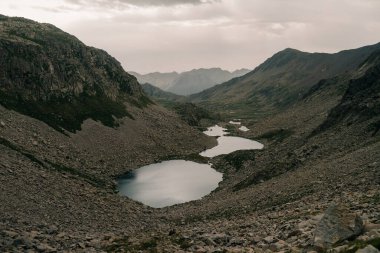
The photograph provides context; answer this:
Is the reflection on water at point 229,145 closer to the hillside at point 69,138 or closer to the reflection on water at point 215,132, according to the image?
the hillside at point 69,138

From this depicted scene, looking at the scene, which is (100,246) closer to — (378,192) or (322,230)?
(322,230)

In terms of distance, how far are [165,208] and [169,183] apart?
21.8 metres

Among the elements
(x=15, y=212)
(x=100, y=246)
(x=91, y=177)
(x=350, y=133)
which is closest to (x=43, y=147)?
(x=91, y=177)

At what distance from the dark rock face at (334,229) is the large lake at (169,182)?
5182 cm

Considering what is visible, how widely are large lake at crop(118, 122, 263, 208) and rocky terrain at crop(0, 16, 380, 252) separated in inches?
146

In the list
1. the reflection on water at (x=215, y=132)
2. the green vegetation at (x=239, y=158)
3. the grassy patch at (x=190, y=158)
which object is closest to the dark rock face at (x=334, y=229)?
the green vegetation at (x=239, y=158)

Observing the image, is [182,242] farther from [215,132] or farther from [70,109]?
[215,132]

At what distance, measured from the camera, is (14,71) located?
103 meters

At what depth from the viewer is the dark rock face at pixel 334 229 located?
66.8 ft

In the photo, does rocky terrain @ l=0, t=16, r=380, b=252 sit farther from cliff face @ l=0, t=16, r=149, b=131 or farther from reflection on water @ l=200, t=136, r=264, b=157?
reflection on water @ l=200, t=136, r=264, b=157

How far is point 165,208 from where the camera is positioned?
67.4 metres

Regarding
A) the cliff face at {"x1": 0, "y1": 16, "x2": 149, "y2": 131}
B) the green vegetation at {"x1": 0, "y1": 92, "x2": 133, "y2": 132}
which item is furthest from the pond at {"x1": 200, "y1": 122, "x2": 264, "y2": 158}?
the cliff face at {"x1": 0, "y1": 16, "x2": 149, "y2": 131}

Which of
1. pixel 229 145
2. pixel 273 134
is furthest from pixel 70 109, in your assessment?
pixel 273 134

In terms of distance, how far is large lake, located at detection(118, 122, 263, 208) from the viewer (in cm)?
7769
